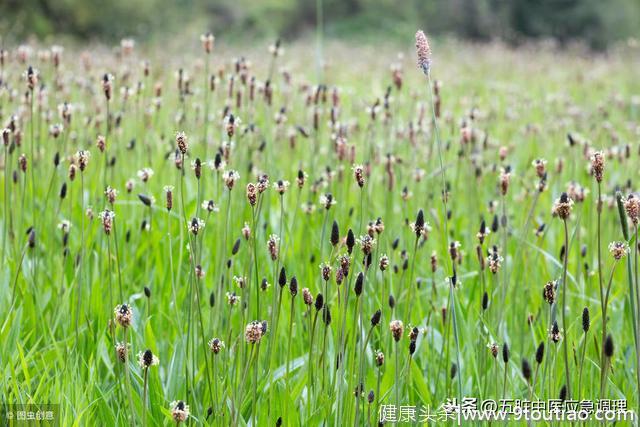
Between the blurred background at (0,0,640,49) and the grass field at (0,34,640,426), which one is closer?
the grass field at (0,34,640,426)

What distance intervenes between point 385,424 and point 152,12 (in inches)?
604

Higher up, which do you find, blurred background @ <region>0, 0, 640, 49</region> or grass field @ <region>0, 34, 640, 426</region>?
blurred background @ <region>0, 0, 640, 49</region>

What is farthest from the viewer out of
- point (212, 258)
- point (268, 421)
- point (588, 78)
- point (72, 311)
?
point (588, 78)

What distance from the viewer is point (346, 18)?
29.0 metres

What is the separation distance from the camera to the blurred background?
14797 millimetres

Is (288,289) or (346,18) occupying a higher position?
(346,18)

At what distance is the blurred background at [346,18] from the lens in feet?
48.5

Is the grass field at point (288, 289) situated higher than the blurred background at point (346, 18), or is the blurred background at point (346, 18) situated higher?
the blurred background at point (346, 18)

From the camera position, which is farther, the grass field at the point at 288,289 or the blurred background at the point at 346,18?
the blurred background at the point at 346,18

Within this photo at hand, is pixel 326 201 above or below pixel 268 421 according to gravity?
above

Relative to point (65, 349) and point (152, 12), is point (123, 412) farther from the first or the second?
point (152, 12)

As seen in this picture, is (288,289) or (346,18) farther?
(346,18)

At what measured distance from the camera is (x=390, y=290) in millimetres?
2229

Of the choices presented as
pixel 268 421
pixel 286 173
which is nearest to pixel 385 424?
pixel 268 421
